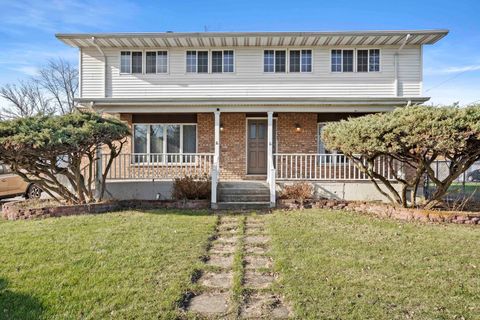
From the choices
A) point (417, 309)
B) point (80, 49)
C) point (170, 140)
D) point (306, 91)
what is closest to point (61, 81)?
point (80, 49)

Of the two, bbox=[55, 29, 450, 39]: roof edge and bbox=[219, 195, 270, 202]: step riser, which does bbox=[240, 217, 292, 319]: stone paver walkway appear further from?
bbox=[55, 29, 450, 39]: roof edge

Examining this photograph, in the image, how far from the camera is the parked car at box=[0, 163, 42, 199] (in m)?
12.8

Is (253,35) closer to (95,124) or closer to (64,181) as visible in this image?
(95,124)

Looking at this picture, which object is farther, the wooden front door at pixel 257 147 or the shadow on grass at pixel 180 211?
the wooden front door at pixel 257 147

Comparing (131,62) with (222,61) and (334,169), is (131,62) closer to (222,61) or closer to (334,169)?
(222,61)

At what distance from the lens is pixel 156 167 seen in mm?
12602

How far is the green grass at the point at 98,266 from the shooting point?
3.78 meters

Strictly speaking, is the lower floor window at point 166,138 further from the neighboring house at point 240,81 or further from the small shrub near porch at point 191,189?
the small shrub near porch at point 191,189

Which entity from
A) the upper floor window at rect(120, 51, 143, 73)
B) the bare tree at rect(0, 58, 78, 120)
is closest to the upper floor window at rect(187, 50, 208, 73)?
the upper floor window at rect(120, 51, 143, 73)

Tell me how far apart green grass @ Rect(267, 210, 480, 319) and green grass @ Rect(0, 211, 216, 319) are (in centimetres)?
151

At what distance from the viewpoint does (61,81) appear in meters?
36.9

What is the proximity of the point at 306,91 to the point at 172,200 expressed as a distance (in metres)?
6.50

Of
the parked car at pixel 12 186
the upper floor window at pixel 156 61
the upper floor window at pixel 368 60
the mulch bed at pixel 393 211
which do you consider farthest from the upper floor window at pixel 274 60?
the parked car at pixel 12 186

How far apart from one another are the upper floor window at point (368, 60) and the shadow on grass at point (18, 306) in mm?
12445
